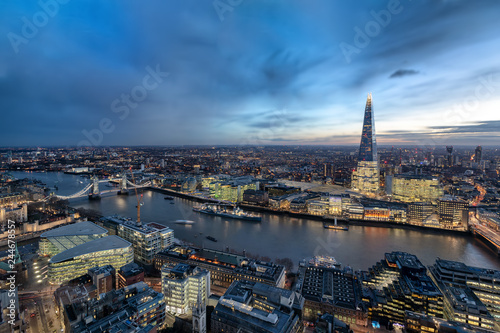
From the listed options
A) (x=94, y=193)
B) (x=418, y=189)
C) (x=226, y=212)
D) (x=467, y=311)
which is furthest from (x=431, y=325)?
(x=94, y=193)

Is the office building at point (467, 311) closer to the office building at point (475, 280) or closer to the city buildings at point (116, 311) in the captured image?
the office building at point (475, 280)

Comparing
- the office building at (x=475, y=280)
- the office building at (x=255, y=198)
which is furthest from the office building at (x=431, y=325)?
the office building at (x=255, y=198)

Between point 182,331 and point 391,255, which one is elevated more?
point 391,255

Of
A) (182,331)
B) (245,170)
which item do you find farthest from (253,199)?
(245,170)

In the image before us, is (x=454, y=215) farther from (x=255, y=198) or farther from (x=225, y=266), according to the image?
(x=225, y=266)

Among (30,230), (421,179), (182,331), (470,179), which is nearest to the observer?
(182,331)

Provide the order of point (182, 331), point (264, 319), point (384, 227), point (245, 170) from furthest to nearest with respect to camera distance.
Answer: point (245, 170), point (384, 227), point (182, 331), point (264, 319)

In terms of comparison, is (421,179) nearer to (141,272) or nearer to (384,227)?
(384,227)
